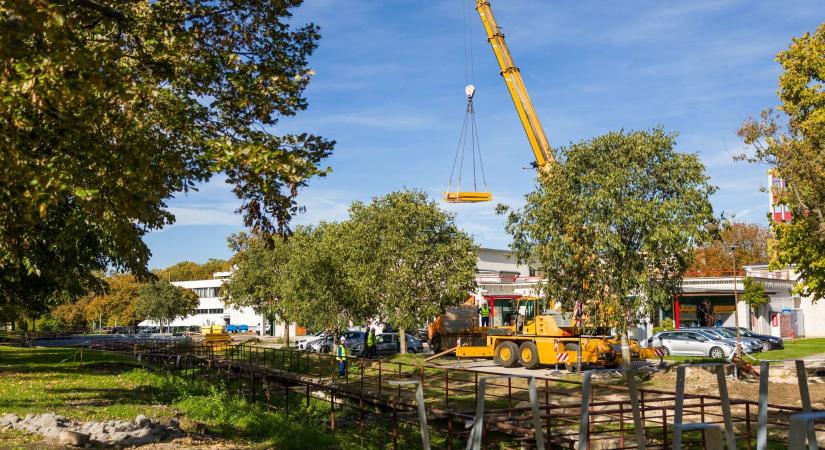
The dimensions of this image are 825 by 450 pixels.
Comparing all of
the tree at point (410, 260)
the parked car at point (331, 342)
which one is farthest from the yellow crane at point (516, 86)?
the parked car at point (331, 342)

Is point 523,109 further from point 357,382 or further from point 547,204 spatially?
point 357,382

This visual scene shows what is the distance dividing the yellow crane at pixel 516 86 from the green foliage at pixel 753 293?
16.7m

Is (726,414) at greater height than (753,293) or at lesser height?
lesser

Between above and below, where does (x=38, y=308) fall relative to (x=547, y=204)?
below

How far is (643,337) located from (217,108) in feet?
116

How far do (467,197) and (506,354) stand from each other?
28.7 metres

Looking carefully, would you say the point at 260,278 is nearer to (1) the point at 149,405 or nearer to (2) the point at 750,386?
(1) the point at 149,405

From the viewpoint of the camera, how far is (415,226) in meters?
38.2

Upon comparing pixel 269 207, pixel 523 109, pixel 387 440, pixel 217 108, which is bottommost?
pixel 387 440

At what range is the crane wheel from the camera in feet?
98.1

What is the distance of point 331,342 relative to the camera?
4484cm

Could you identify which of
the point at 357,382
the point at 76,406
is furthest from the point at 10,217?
the point at 357,382

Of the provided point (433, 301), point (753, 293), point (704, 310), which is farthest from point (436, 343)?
point (704, 310)

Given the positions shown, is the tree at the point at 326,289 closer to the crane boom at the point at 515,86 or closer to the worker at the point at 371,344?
the worker at the point at 371,344
